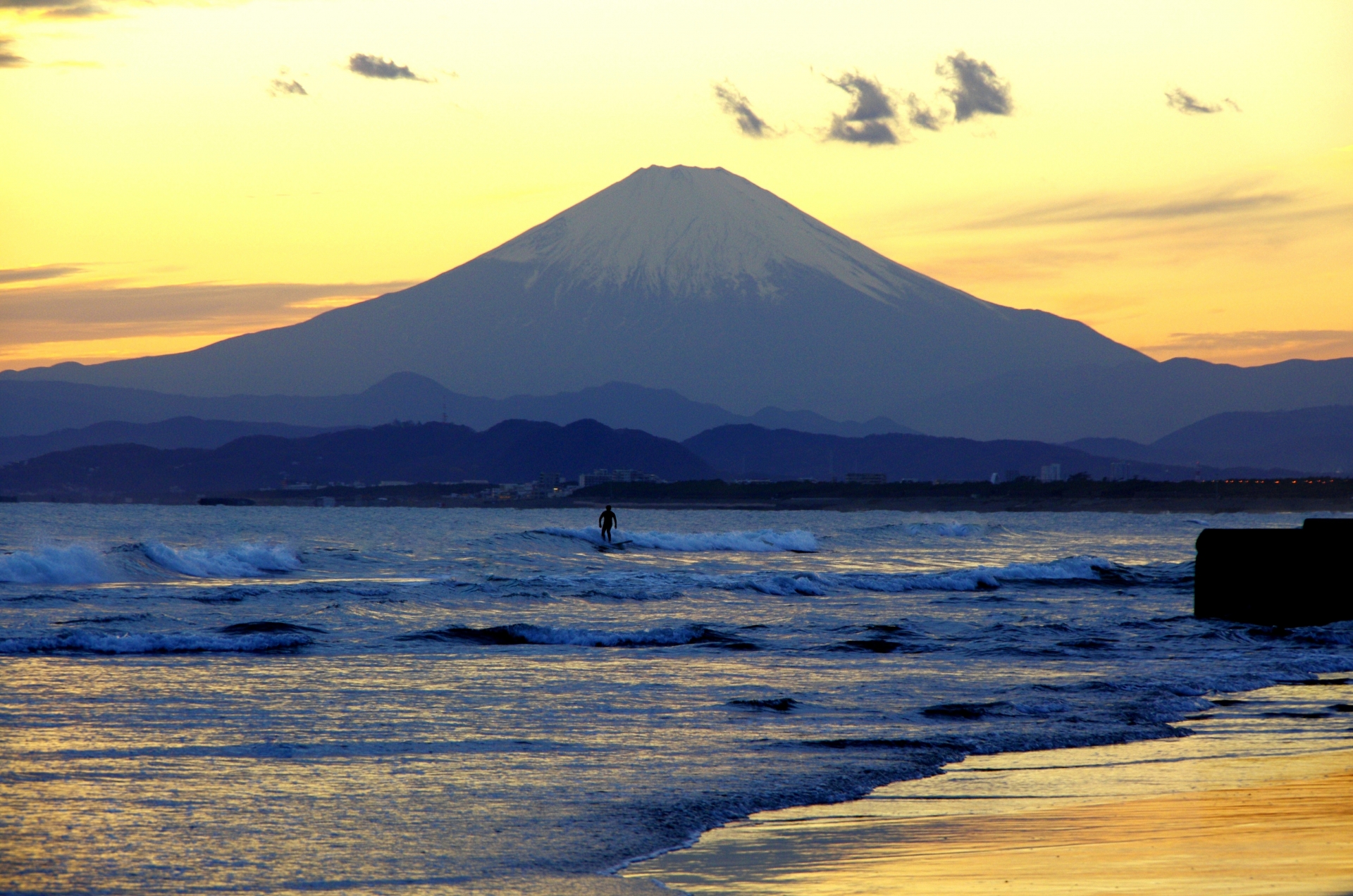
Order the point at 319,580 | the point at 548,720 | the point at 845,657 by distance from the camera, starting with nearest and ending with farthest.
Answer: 1. the point at 548,720
2. the point at 845,657
3. the point at 319,580

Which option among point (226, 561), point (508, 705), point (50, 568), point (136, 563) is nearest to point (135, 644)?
point (508, 705)

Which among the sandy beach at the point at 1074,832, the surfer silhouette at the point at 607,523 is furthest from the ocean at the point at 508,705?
the surfer silhouette at the point at 607,523

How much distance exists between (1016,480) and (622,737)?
181 m

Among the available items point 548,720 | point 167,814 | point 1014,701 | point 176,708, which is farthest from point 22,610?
point 1014,701

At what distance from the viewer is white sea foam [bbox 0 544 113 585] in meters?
31.1

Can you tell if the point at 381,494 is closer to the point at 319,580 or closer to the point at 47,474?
the point at 47,474

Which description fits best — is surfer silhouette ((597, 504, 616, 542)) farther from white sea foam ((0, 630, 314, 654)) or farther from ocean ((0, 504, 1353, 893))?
white sea foam ((0, 630, 314, 654))

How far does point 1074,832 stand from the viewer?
7828mm

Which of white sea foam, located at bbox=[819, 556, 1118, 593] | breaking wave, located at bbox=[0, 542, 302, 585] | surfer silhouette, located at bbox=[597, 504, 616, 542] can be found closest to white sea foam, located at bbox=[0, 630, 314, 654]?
breaking wave, located at bbox=[0, 542, 302, 585]

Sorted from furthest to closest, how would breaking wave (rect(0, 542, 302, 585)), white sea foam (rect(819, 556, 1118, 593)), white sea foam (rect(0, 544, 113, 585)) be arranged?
white sea foam (rect(819, 556, 1118, 593))
breaking wave (rect(0, 542, 302, 585))
white sea foam (rect(0, 544, 113, 585))

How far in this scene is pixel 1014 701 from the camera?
13.1m

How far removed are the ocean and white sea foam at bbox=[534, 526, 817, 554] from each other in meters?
25.5

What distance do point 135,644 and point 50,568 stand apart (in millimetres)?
17001

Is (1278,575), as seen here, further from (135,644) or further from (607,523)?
(607,523)
